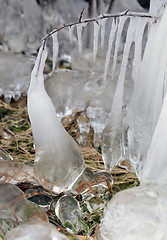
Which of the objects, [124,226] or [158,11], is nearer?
[124,226]

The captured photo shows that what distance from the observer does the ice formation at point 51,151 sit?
0.72 m

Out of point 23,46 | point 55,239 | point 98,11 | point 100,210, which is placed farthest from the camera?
point 23,46

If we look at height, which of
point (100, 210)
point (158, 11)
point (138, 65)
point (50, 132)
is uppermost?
point (158, 11)

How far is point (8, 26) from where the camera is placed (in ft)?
4.63

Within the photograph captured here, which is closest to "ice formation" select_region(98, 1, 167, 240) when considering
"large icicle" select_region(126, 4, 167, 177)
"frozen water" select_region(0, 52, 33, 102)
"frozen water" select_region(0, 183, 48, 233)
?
"large icicle" select_region(126, 4, 167, 177)

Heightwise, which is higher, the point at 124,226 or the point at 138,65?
the point at 138,65

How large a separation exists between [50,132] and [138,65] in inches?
10.2

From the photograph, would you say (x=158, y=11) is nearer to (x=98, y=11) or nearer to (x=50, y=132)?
(x=50, y=132)

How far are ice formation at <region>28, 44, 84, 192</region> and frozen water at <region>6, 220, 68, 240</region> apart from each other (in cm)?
14

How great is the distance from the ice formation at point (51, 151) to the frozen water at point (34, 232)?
0.14 metres

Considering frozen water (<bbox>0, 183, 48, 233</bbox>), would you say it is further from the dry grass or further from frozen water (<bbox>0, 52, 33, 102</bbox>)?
frozen water (<bbox>0, 52, 33, 102</bbox>)

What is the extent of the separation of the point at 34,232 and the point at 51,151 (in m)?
0.20

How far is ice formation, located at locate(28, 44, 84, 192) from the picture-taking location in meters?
0.72

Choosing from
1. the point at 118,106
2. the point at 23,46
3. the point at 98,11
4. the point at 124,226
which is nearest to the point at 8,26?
the point at 23,46
